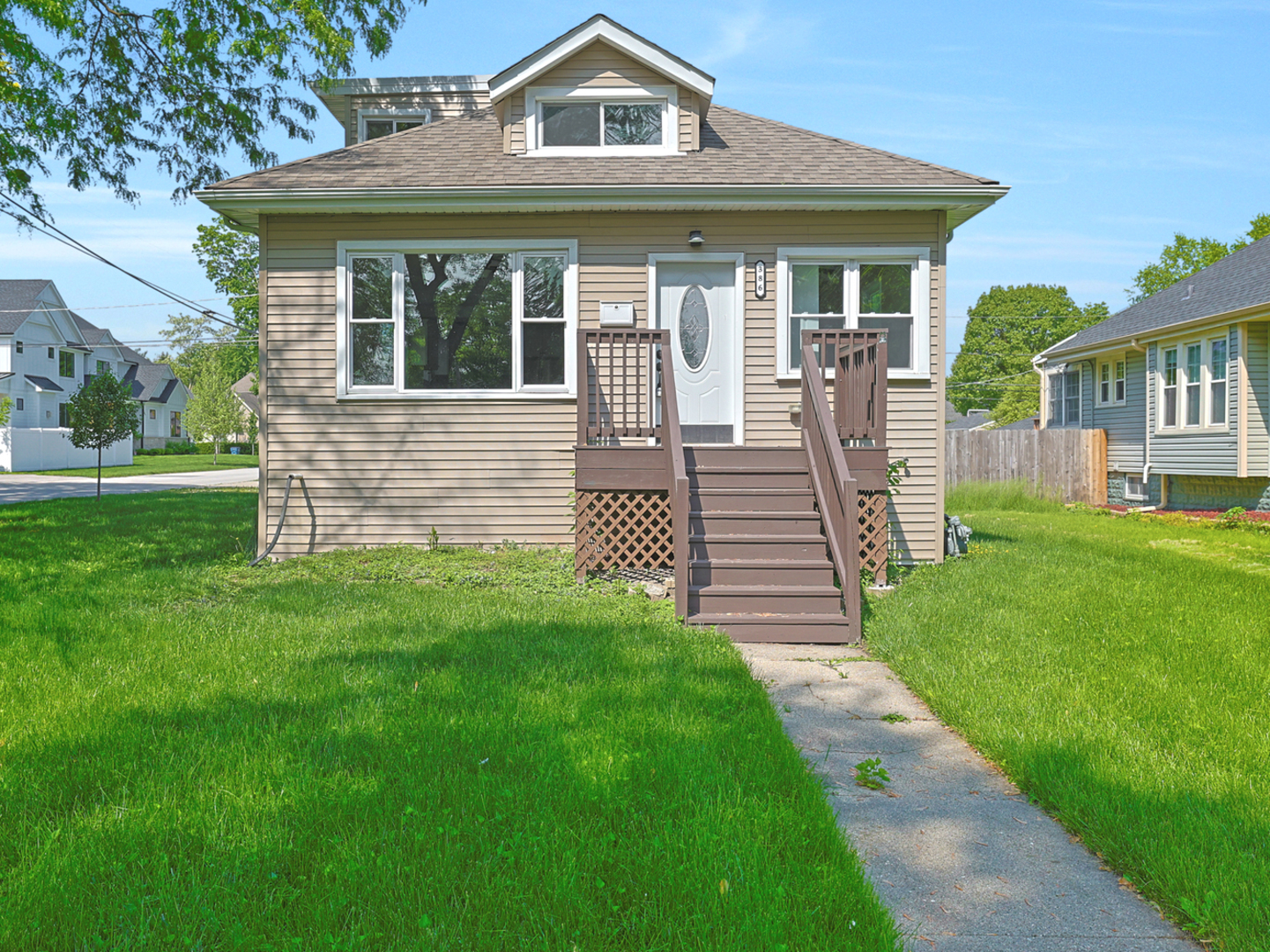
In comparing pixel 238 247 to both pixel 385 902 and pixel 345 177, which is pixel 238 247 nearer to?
pixel 345 177

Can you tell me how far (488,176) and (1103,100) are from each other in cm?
1331

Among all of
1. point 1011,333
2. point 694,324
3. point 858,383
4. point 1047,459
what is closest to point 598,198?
point 694,324

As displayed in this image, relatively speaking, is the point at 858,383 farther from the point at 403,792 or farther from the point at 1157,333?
the point at 1157,333

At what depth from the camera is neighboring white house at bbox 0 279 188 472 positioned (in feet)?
105

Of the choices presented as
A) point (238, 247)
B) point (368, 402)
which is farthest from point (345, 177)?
point (238, 247)

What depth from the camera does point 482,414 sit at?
927cm

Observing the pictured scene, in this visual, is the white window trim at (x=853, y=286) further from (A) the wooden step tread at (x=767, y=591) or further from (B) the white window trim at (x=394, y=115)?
(B) the white window trim at (x=394, y=115)

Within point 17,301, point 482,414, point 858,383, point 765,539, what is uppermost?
point 17,301

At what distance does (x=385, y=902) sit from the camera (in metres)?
2.35

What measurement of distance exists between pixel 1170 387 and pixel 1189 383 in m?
0.81

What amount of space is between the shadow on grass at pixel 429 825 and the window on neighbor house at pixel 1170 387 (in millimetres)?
17951

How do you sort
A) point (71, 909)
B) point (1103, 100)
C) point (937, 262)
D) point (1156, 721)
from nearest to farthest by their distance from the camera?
1. point (71, 909)
2. point (1156, 721)
3. point (937, 262)
4. point (1103, 100)

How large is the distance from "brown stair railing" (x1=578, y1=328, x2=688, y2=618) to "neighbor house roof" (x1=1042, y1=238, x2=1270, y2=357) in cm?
1188

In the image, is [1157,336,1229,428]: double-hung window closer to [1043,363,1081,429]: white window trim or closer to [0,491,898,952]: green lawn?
[1043,363,1081,429]: white window trim
